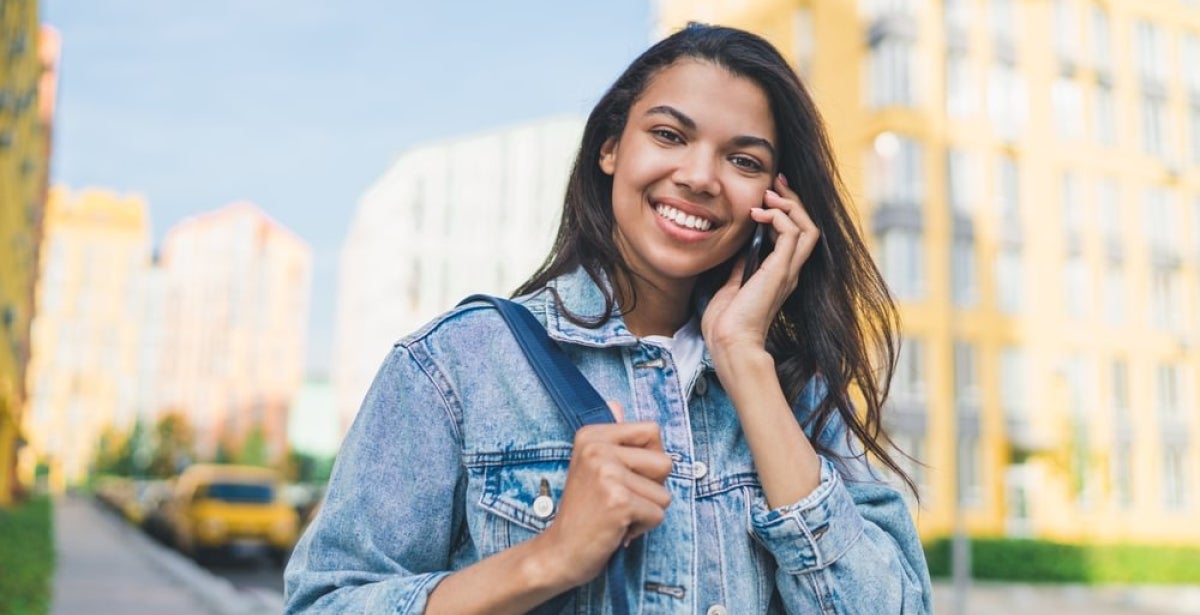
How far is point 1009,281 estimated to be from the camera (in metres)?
30.5

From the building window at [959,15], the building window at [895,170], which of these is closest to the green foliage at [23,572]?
the building window at [895,170]

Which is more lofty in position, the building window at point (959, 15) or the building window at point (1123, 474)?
the building window at point (959, 15)

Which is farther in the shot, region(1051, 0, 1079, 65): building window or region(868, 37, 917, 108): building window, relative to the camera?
region(1051, 0, 1079, 65): building window

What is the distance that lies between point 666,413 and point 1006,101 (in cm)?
3194

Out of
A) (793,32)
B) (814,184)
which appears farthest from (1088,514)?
(814,184)

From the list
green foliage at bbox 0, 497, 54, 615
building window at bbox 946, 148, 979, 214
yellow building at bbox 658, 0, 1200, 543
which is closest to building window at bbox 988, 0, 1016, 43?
yellow building at bbox 658, 0, 1200, 543

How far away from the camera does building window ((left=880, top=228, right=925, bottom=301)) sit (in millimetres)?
29062

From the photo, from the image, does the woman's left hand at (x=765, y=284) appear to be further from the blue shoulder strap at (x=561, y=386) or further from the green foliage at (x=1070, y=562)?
the green foliage at (x=1070, y=562)

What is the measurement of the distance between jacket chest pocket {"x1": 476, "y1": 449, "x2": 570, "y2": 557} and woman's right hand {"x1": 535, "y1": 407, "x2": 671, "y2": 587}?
12 centimetres

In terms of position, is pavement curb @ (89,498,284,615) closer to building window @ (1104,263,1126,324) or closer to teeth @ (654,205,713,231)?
teeth @ (654,205,713,231)

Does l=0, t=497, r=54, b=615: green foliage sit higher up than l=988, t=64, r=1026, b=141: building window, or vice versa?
l=988, t=64, r=1026, b=141: building window

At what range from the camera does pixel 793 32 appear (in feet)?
105

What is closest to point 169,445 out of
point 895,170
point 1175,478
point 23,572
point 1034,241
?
point 895,170

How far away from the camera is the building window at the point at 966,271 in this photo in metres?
30.0
